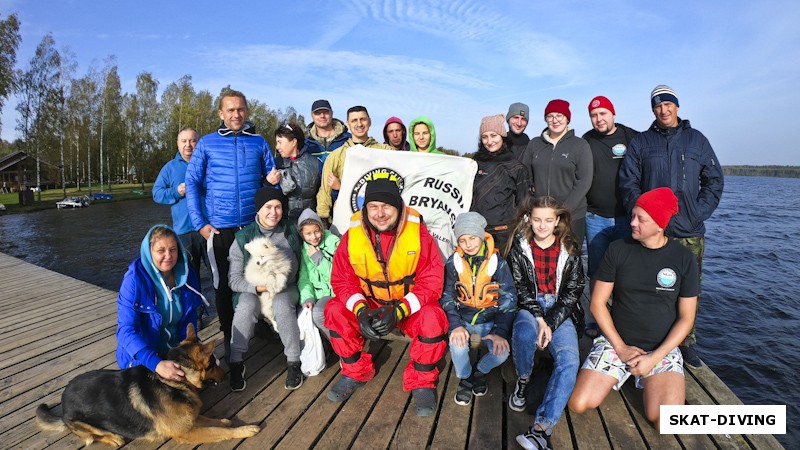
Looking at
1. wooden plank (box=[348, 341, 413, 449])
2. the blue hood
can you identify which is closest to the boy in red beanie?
wooden plank (box=[348, 341, 413, 449])

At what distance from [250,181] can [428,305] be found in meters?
2.46

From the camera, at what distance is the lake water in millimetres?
8898

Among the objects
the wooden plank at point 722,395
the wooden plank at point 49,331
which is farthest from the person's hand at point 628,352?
the wooden plank at point 49,331

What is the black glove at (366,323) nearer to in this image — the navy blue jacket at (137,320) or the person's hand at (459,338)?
the person's hand at (459,338)

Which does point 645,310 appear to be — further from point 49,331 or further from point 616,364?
point 49,331

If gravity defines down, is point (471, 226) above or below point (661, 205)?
below

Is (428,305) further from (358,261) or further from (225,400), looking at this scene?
(225,400)

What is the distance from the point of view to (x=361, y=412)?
352cm

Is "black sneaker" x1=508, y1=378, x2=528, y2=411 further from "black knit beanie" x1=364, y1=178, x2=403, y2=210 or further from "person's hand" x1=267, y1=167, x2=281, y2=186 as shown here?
"person's hand" x1=267, y1=167, x2=281, y2=186

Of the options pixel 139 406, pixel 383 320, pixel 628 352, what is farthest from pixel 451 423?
pixel 139 406

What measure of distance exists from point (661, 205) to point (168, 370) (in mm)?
4062

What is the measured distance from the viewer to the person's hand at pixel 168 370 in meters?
3.03

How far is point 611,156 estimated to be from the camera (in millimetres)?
5078

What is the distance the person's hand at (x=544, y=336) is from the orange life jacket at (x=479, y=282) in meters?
0.48
